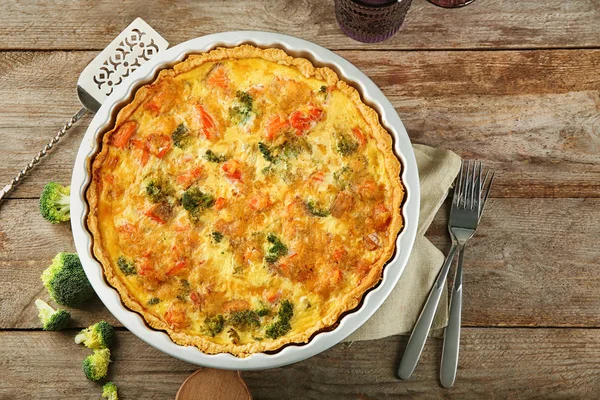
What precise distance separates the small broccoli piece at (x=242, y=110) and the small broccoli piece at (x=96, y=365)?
5.55 ft

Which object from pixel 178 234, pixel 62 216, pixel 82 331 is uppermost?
pixel 178 234

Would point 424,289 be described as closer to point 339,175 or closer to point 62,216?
point 339,175

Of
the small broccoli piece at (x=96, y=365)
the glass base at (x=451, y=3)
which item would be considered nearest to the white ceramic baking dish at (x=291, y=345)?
the small broccoli piece at (x=96, y=365)

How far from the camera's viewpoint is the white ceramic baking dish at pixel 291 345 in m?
3.12

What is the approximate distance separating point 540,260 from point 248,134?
2.12m

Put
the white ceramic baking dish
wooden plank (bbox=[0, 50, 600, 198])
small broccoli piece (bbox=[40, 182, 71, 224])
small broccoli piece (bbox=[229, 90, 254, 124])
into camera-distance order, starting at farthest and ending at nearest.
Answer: wooden plank (bbox=[0, 50, 600, 198])
small broccoli piece (bbox=[40, 182, 71, 224])
small broccoli piece (bbox=[229, 90, 254, 124])
the white ceramic baking dish

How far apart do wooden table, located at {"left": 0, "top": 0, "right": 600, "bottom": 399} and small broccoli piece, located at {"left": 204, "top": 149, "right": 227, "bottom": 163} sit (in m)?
1.13

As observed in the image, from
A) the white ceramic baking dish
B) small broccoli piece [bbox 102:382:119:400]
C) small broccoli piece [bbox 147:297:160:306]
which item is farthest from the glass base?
small broccoli piece [bbox 102:382:119:400]

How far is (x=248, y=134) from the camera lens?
333cm

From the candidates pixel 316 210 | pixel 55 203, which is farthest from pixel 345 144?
pixel 55 203

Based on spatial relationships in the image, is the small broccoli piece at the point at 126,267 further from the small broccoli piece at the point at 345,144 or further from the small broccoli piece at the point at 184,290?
the small broccoli piece at the point at 345,144

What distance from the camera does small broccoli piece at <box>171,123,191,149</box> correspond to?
3.31 meters

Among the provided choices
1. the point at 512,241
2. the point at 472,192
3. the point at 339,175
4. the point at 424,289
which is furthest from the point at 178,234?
the point at 512,241

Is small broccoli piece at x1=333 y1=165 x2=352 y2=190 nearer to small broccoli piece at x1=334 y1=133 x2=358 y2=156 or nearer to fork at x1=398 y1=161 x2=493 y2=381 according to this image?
small broccoli piece at x1=334 y1=133 x2=358 y2=156
